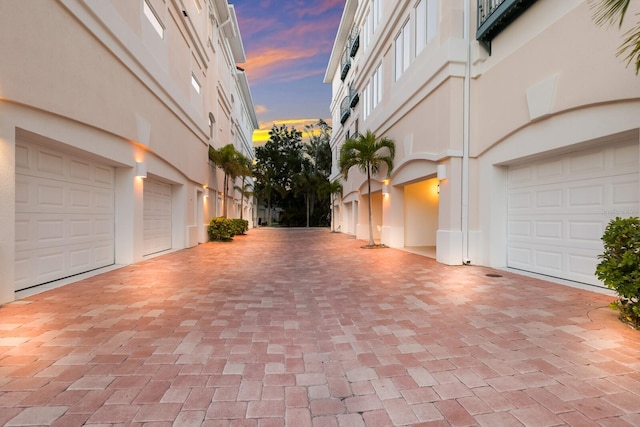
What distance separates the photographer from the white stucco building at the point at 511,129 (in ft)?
16.8

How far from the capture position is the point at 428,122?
928 centimetres

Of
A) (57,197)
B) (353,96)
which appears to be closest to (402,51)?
(353,96)

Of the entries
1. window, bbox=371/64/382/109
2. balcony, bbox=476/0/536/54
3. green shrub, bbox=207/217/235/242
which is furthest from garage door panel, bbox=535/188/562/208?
green shrub, bbox=207/217/235/242

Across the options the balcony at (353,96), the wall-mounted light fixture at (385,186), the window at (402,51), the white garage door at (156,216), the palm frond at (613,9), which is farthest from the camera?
the balcony at (353,96)

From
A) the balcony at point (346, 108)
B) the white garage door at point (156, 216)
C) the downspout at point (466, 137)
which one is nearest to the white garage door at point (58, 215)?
the white garage door at point (156, 216)

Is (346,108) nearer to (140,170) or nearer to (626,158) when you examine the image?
(140,170)

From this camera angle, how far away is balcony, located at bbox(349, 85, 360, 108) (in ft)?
58.3

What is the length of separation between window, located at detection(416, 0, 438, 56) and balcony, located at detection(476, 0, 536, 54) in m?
1.28

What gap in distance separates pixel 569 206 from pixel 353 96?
48.8ft

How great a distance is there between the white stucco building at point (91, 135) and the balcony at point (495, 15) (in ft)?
28.2

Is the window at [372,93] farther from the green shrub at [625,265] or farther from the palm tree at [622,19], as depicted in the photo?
the green shrub at [625,265]

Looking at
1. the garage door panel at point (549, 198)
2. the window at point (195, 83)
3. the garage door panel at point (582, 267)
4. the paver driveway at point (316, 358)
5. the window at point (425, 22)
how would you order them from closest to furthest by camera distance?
the paver driveway at point (316, 358), the garage door panel at point (582, 267), the garage door panel at point (549, 198), the window at point (425, 22), the window at point (195, 83)

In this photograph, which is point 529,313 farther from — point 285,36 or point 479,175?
point 285,36

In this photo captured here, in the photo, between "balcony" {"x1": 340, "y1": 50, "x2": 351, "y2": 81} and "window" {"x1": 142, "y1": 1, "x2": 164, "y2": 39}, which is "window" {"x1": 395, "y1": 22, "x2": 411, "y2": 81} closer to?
"window" {"x1": 142, "y1": 1, "x2": 164, "y2": 39}
